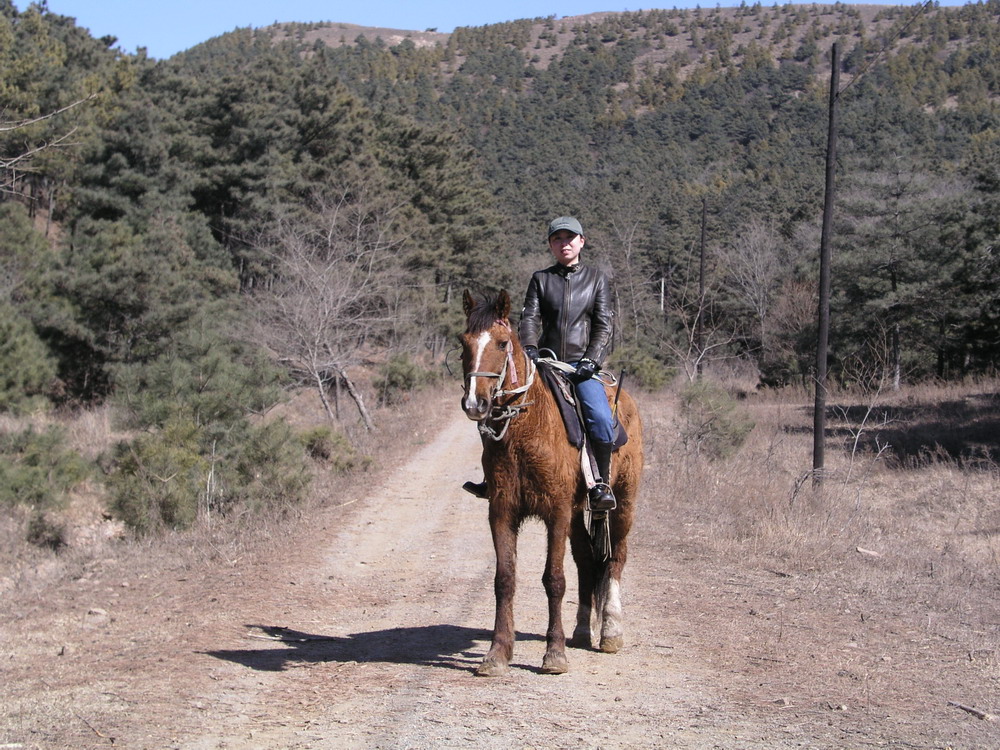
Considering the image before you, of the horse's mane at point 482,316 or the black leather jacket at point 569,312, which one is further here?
the black leather jacket at point 569,312

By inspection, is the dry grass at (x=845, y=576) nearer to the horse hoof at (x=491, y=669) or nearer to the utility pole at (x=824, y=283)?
the utility pole at (x=824, y=283)

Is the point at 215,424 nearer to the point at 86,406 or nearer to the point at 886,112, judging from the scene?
the point at 86,406

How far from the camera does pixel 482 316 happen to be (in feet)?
19.1

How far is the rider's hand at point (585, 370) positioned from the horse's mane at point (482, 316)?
80 centimetres

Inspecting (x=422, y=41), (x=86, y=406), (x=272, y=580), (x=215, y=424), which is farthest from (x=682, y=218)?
(x=422, y=41)

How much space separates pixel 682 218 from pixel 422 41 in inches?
4263

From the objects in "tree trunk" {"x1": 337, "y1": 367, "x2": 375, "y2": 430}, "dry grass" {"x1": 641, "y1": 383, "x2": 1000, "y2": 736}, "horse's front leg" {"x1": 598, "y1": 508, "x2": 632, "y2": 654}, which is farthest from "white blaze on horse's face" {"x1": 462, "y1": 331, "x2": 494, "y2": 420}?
"tree trunk" {"x1": 337, "y1": 367, "x2": 375, "y2": 430}

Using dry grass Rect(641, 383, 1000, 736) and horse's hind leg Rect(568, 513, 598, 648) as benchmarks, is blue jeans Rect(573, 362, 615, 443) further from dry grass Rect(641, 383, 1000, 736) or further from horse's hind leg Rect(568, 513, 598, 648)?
dry grass Rect(641, 383, 1000, 736)

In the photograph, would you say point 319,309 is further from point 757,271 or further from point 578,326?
point 757,271

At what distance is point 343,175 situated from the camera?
4056cm

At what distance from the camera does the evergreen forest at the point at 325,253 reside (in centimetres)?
1625

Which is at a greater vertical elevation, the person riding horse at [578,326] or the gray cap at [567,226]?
the gray cap at [567,226]

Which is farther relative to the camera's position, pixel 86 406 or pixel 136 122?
pixel 136 122

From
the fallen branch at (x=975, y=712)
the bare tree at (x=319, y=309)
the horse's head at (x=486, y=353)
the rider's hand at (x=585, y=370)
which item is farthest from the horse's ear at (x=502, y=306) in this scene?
the bare tree at (x=319, y=309)
